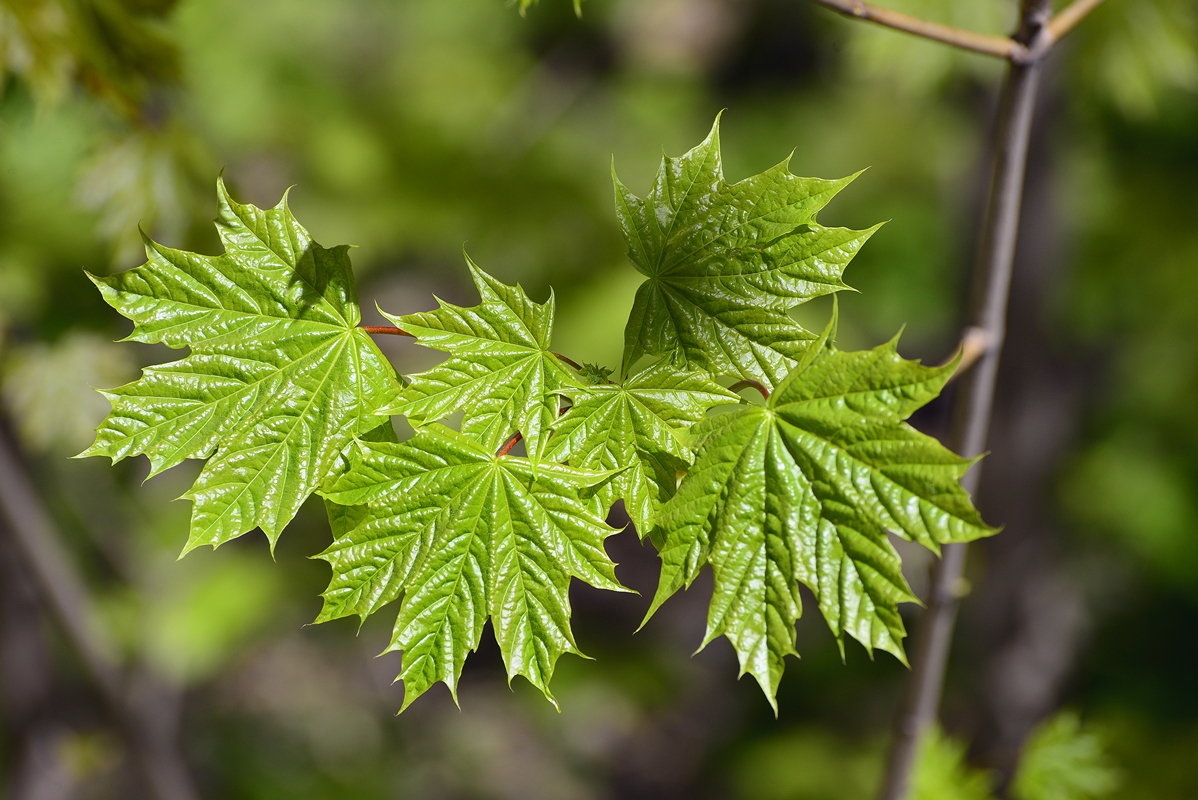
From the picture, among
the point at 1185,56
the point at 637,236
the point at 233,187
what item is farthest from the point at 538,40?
the point at 637,236

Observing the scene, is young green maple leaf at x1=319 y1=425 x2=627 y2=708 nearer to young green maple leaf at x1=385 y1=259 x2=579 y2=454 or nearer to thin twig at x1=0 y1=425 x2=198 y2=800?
young green maple leaf at x1=385 y1=259 x2=579 y2=454


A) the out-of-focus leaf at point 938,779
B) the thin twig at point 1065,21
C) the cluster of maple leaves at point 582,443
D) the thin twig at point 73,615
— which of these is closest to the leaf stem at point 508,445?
the cluster of maple leaves at point 582,443

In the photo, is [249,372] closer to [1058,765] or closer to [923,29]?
[923,29]

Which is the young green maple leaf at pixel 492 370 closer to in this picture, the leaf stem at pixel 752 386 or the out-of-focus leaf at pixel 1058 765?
the leaf stem at pixel 752 386

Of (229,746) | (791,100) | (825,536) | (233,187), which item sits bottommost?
(229,746)

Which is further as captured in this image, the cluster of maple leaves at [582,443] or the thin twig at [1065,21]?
the thin twig at [1065,21]

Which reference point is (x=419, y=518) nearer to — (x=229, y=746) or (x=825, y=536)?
(x=825, y=536)
